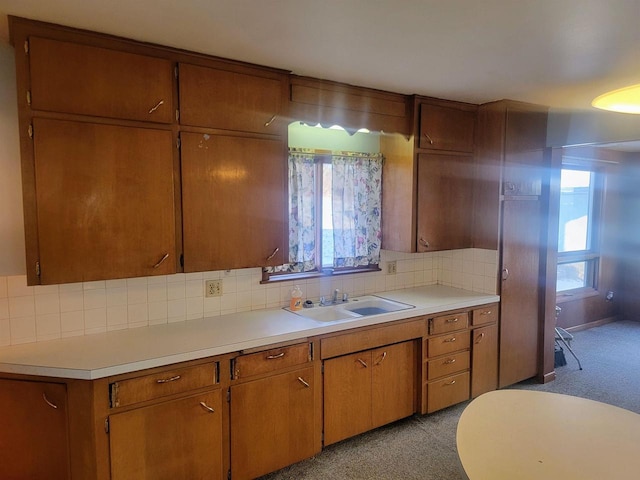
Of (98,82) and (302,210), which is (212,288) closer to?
(302,210)

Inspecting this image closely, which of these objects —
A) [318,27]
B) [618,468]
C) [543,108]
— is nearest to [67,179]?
[318,27]

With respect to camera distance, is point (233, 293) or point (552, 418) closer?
point (552, 418)

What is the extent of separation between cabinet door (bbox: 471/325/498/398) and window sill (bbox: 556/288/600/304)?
216 centimetres

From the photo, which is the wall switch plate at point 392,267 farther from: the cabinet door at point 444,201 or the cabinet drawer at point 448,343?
the cabinet drawer at point 448,343

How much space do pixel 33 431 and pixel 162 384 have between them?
60 centimetres

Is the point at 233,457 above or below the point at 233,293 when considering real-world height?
below

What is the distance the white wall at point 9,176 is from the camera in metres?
2.09

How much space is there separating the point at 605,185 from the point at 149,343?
575 centimetres

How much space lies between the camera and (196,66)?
2238mm

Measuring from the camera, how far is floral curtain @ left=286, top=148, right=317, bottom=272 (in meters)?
2.95

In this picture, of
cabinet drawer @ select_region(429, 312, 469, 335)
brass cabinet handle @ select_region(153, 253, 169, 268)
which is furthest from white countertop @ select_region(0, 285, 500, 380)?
brass cabinet handle @ select_region(153, 253, 169, 268)

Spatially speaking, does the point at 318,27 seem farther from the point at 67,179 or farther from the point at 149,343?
the point at 149,343

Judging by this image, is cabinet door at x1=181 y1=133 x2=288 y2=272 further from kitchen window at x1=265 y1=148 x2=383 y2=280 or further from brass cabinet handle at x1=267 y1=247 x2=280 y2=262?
kitchen window at x1=265 y1=148 x2=383 y2=280

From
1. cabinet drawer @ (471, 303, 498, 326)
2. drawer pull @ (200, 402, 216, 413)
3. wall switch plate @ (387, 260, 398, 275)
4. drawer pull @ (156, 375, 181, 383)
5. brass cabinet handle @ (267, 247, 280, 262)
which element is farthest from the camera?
wall switch plate @ (387, 260, 398, 275)
